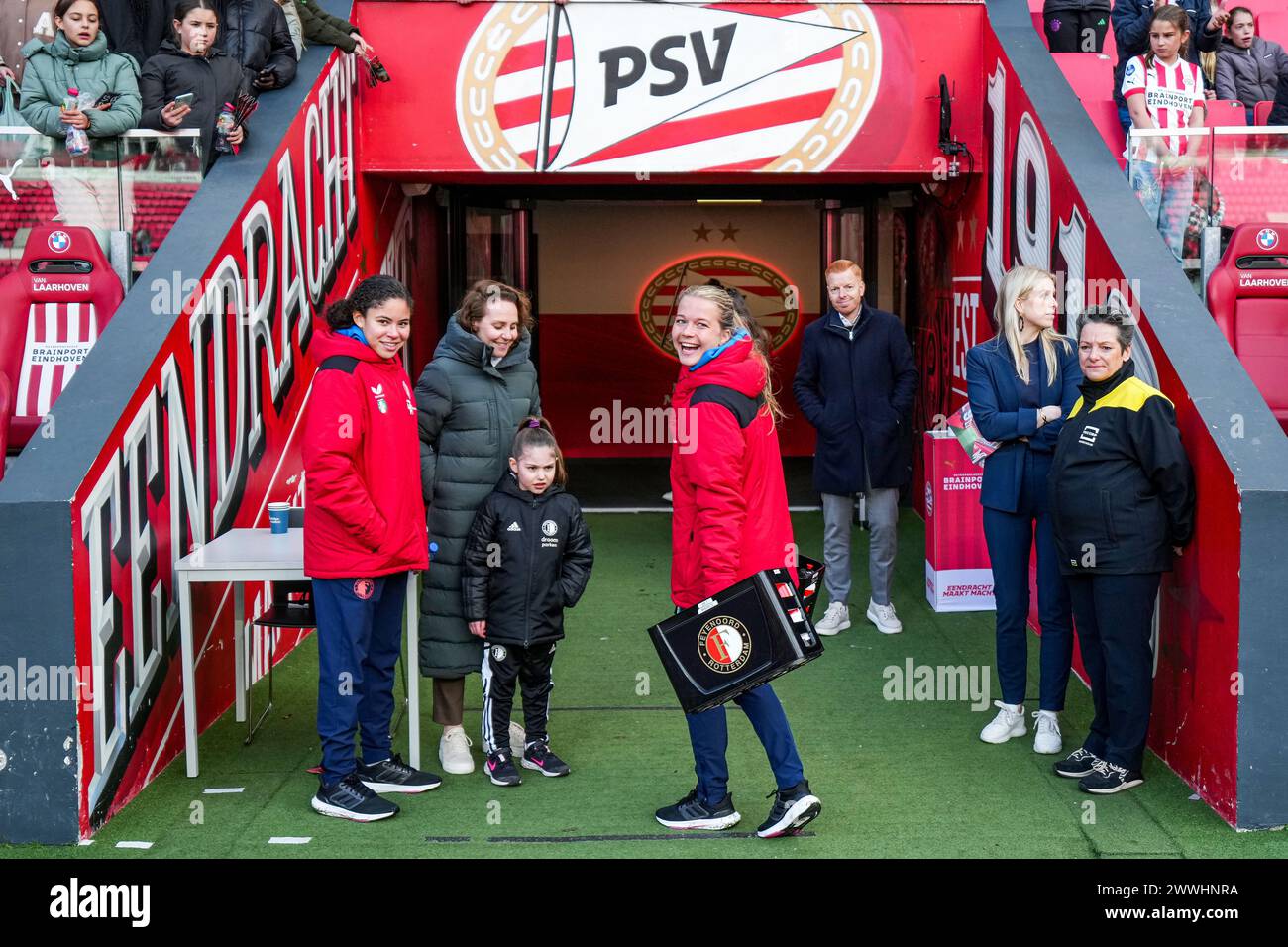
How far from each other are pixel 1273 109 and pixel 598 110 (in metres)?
3.95

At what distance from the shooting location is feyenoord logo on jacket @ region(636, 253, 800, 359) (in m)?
12.6

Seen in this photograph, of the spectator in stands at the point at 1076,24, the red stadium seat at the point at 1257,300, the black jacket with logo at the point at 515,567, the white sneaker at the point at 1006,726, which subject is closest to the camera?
the black jacket with logo at the point at 515,567

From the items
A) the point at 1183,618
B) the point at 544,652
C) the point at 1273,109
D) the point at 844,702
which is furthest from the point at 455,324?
the point at 1273,109

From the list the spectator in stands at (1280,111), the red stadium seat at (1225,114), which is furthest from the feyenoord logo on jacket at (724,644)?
the spectator in stands at (1280,111)

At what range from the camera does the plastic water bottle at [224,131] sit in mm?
6723

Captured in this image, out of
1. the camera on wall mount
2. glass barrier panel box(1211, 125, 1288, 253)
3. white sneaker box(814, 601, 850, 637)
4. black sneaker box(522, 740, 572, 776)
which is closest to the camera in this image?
black sneaker box(522, 740, 572, 776)

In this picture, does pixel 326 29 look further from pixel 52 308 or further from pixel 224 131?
pixel 52 308

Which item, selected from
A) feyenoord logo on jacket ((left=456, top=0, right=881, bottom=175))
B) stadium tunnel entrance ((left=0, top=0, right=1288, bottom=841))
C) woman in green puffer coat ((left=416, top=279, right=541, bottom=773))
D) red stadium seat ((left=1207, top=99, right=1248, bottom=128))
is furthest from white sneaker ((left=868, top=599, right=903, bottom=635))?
red stadium seat ((left=1207, top=99, right=1248, bottom=128))

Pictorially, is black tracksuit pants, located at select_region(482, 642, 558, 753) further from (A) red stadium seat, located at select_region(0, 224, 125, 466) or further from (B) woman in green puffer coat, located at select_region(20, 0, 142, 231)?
(B) woman in green puffer coat, located at select_region(20, 0, 142, 231)

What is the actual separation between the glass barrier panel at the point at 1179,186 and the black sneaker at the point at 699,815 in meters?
3.75

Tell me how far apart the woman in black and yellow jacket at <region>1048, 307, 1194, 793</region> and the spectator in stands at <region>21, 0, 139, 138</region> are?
4.47 metres

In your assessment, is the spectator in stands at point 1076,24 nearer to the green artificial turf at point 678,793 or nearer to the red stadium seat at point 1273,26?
the red stadium seat at point 1273,26

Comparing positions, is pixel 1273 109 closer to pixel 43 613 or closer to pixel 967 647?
pixel 967 647

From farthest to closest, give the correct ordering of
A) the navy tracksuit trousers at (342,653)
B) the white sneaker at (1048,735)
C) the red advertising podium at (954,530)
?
1. the red advertising podium at (954,530)
2. the white sneaker at (1048,735)
3. the navy tracksuit trousers at (342,653)
